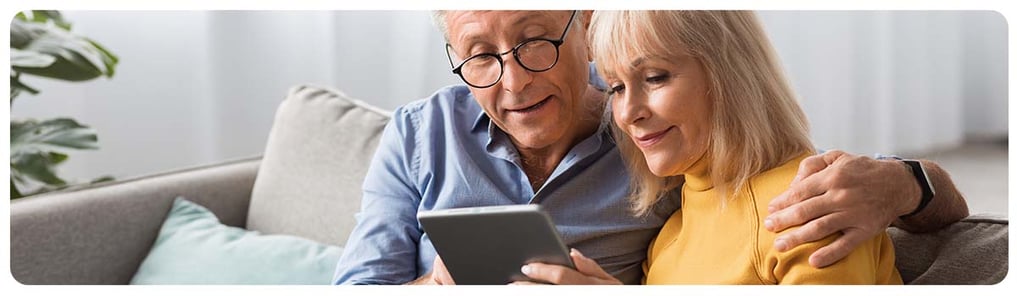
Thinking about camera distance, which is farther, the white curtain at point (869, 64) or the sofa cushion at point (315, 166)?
the white curtain at point (869, 64)

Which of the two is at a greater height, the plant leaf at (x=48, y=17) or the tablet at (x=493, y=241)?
the plant leaf at (x=48, y=17)

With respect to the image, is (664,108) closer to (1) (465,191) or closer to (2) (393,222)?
(1) (465,191)

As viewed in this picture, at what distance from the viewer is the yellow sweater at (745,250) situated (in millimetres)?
768

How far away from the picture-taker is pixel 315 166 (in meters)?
1.38

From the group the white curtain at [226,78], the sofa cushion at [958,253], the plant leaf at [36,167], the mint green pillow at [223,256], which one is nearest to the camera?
the sofa cushion at [958,253]

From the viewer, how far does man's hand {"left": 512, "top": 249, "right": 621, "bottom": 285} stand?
2.65 ft

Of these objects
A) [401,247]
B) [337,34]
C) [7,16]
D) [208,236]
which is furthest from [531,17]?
[337,34]

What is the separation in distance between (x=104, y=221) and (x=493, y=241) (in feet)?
2.58

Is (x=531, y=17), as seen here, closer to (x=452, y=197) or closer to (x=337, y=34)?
(x=452, y=197)

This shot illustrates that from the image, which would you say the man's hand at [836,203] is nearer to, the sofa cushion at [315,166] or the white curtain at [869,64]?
the sofa cushion at [315,166]

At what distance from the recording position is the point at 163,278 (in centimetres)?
137

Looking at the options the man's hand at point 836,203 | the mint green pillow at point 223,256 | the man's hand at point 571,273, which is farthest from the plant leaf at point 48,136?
the man's hand at point 836,203

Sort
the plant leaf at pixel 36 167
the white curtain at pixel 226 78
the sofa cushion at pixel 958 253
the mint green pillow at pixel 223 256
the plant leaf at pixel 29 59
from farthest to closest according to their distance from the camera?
the white curtain at pixel 226 78
the plant leaf at pixel 36 167
the plant leaf at pixel 29 59
the mint green pillow at pixel 223 256
the sofa cushion at pixel 958 253

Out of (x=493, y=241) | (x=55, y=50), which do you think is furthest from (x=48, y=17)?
(x=493, y=241)
